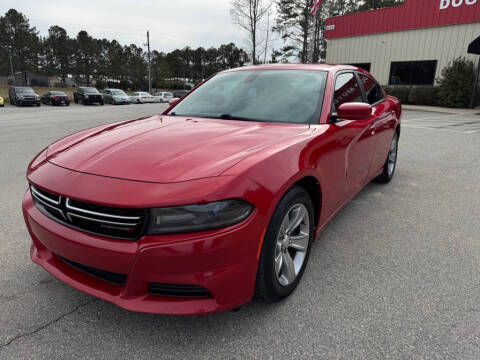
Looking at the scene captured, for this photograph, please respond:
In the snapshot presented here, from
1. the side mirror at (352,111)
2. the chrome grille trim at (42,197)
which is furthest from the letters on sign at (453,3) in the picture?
the chrome grille trim at (42,197)

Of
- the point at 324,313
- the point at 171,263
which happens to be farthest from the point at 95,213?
the point at 324,313

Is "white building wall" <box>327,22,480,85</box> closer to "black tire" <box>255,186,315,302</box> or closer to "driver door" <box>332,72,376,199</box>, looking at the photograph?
"driver door" <box>332,72,376,199</box>

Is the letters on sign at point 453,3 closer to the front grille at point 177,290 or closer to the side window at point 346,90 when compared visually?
the side window at point 346,90

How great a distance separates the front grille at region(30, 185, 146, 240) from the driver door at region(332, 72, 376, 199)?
1714 millimetres

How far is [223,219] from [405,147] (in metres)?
7.13

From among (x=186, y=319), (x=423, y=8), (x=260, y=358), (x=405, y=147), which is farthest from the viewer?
(x=423, y=8)

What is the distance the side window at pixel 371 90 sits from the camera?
12.9ft

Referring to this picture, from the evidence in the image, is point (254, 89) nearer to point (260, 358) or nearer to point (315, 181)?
point (315, 181)

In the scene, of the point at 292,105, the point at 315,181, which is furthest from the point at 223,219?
the point at 292,105

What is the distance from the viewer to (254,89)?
3037 mm

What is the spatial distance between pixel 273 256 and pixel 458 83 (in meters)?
21.1

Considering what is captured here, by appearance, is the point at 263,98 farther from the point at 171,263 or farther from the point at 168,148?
the point at 171,263

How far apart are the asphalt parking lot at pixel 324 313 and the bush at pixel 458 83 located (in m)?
18.7

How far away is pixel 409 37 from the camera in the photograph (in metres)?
21.5
